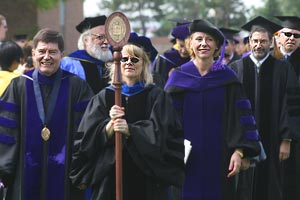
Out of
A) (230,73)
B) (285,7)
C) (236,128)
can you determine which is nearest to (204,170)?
(236,128)

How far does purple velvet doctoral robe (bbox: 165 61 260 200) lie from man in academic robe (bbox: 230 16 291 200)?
1.51 m

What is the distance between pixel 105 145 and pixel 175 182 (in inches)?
25.4

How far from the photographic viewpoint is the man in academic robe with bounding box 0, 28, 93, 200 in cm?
679

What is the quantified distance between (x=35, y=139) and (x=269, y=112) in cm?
301

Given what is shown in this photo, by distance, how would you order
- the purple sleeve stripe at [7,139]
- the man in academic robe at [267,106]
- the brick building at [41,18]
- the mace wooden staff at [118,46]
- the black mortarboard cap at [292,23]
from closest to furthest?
the mace wooden staff at [118,46] → the purple sleeve stripe at [7,139] → the man in academic robe at [267,106] → the black mortarboard cap at [292,23] → the brick building at [41,18]

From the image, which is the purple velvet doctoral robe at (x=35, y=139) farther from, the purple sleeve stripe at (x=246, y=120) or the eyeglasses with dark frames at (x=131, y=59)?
the purple sleeve stripe at (x=246, y=120)

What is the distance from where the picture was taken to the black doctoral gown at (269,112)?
8.58 meters

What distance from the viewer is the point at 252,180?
8.63 meters

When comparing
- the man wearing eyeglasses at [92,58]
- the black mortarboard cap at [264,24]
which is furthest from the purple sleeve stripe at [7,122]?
the black mortarboard cap at [264,24]

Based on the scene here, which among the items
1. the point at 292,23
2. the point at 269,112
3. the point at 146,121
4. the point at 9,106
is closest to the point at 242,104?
the point at 146,121

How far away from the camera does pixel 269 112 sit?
8.65 metres

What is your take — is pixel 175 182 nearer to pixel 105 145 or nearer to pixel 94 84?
pixel 105 145

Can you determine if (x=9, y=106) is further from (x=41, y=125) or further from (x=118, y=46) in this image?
(x=118, y=46)

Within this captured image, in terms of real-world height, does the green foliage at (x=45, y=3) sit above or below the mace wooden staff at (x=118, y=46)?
above
